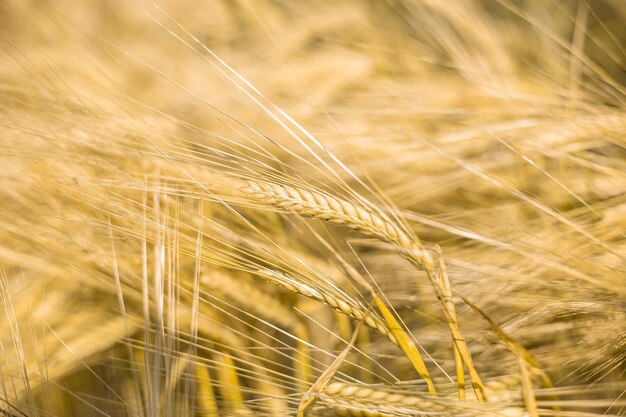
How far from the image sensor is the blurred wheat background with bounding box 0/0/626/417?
21.7 inches

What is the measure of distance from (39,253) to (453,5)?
52 cm

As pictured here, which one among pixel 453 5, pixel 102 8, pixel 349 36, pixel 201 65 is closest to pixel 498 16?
pixel 453 5

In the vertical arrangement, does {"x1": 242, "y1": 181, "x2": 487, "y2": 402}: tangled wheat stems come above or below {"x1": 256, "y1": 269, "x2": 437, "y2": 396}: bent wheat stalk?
above

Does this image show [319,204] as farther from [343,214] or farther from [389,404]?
[389,404]

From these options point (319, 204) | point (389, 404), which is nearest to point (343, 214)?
point (319, 204)

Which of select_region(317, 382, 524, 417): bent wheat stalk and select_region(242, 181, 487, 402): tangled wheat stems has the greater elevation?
select_region(242, 181, 487, 402): tangled wheat stems

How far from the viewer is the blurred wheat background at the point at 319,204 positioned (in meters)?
0.55

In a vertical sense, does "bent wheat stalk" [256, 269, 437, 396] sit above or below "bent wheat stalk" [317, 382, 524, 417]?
above

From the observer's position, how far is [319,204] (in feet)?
1.66

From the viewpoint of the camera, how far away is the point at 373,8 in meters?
0.70

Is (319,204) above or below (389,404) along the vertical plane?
above

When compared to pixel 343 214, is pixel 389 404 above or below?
below

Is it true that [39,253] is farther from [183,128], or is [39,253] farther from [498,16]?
[498,16]

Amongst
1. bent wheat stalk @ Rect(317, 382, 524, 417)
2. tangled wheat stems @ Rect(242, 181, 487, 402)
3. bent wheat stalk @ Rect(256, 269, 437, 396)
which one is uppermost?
tangled wheat stems @ Rect(242, 181, 487, 402)
